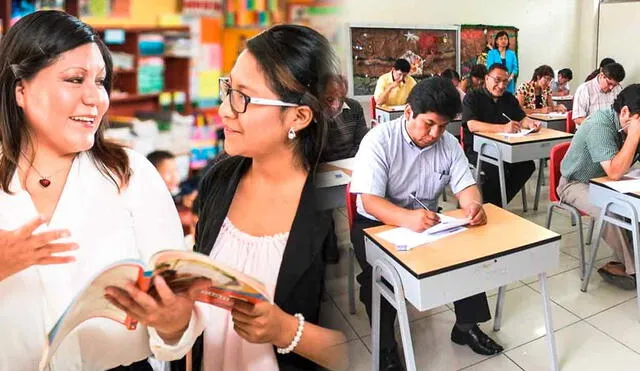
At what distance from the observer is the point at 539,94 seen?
4.79 metres

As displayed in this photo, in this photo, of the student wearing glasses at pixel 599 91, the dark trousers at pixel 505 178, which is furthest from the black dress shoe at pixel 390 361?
the student wearing glasses at pixel 599 91

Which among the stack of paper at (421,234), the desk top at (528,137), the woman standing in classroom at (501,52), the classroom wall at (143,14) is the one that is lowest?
the stack of paper at (421,234)

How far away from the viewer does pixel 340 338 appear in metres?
0.79

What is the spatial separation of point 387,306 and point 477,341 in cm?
41

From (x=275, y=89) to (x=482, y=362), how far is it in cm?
156

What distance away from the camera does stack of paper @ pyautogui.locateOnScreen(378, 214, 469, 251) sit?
150cm

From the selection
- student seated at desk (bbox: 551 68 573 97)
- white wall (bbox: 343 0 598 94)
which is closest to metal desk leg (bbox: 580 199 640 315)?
white wall (bbox: 343 0 598 94)

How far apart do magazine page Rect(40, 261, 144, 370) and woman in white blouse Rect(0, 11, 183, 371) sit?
68 mm

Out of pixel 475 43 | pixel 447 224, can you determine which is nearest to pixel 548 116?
pixel 475 43

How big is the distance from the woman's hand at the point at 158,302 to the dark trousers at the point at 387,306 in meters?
1.23

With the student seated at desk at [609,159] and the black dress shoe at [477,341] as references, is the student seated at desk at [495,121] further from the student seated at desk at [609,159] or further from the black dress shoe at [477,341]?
the black dress shoe at [477,341]

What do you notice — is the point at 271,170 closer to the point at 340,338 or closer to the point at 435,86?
the point at 340,338

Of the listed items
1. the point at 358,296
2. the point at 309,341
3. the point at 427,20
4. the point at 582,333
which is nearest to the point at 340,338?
the point at 309,341

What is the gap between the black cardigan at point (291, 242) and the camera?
0.71 meters
